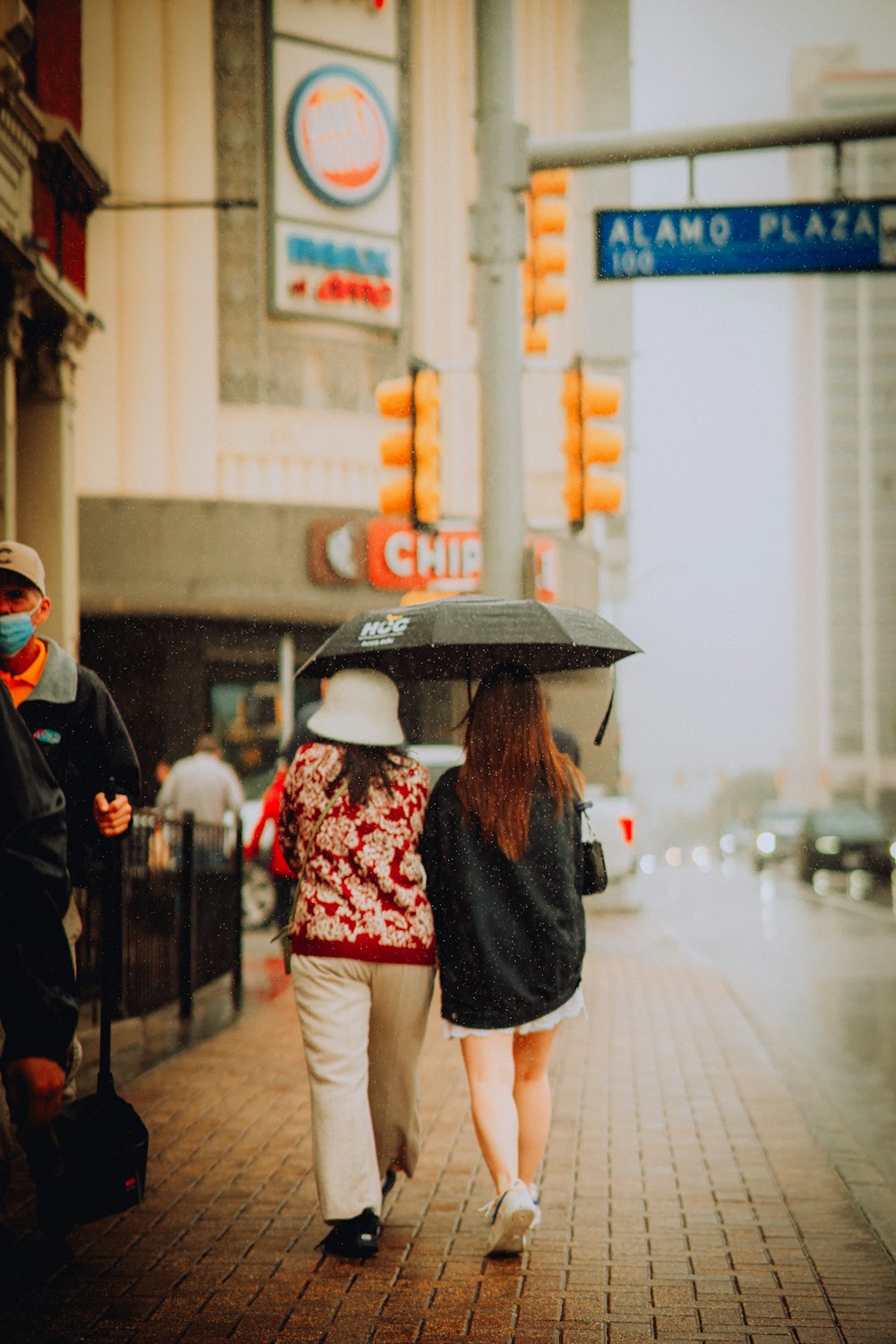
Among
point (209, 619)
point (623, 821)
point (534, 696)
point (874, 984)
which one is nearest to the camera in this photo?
point (534, 696)

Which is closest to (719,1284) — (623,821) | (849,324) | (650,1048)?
(650,1048)

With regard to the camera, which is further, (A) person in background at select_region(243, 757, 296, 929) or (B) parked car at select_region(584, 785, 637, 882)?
(B) parked car at select_region(584, 785, 637, 882)

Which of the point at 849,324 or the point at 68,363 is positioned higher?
the point at 849,324

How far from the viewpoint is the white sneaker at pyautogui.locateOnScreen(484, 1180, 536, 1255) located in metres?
4.76

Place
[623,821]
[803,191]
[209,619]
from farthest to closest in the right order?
[803,191]
[209,619]
[623,821]

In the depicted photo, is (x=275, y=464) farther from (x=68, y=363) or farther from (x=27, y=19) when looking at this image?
(x=27, y=19)

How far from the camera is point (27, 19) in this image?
10.8m

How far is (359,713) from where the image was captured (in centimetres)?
502

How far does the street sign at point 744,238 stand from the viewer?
30.3 ft

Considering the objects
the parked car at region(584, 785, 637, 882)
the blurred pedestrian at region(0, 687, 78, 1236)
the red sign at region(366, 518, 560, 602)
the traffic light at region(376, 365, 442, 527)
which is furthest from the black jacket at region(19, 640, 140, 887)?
the red sign at region(366, 518, 560, 602)

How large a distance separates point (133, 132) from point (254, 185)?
1739mm

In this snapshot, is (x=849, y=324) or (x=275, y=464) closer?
(x=275, y=464)

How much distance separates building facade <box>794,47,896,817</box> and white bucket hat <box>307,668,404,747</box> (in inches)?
5486

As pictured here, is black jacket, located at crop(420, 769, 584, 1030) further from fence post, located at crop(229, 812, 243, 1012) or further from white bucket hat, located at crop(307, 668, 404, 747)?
fence post, located at crop(229, 812, 243, 1012)
